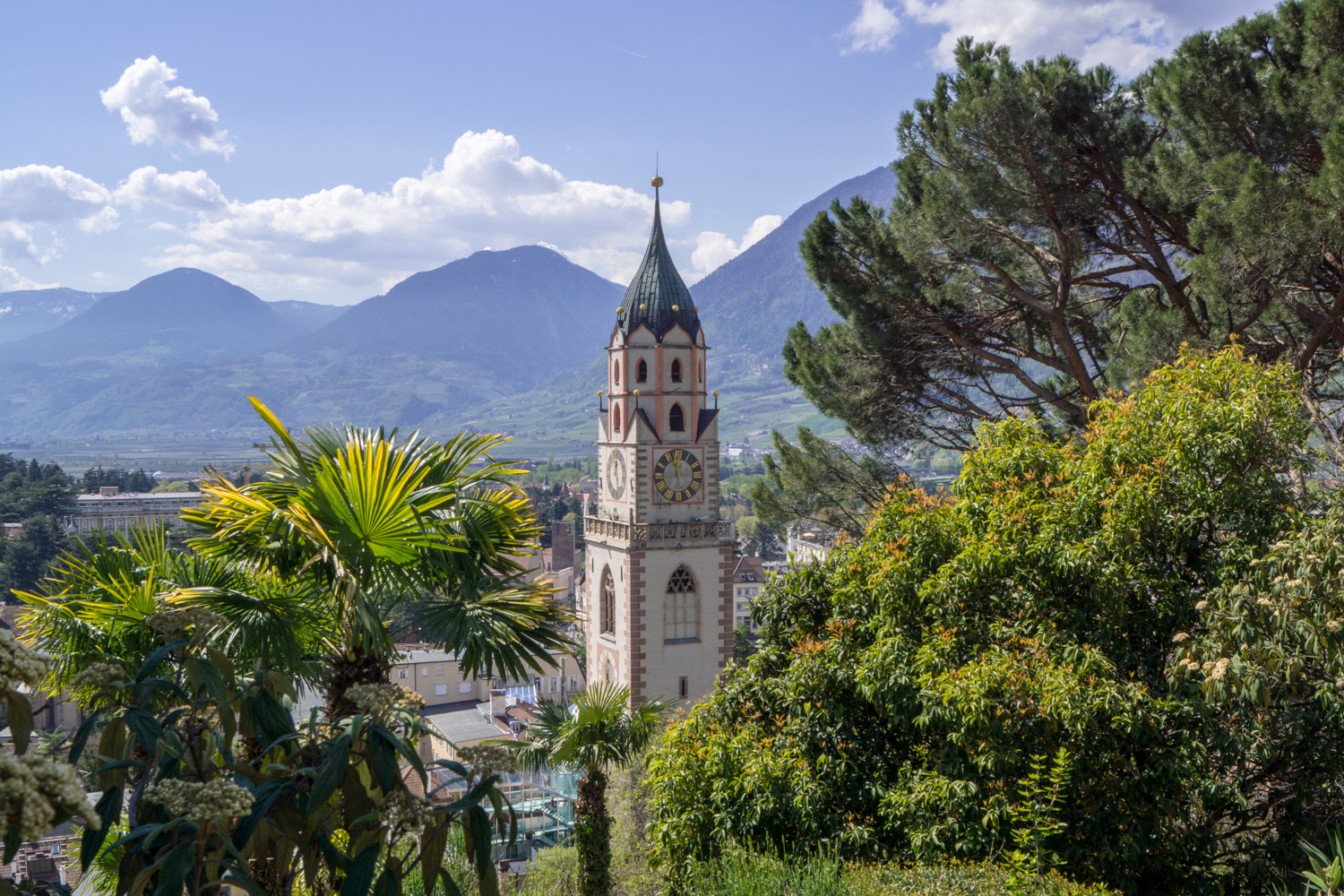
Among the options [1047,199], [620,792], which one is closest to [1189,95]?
[1047,199]

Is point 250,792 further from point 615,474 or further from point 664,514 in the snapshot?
point 615,474

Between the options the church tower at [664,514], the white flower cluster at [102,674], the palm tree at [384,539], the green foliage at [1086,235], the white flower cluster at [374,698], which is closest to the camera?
the white flower cluster at [102,674]

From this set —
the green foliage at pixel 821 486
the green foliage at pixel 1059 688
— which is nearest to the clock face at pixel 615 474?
the green foliage at pixel 821 486

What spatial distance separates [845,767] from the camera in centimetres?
937

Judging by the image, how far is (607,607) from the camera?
93.4 ft

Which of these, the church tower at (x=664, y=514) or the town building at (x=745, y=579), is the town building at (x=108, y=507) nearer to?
the church tower at (x=664, y=514)

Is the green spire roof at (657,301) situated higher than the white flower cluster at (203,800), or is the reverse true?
the green spire roof at (657,301)

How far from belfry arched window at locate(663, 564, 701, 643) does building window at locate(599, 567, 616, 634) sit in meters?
1.90

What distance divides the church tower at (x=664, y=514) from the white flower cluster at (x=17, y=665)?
75.5ft

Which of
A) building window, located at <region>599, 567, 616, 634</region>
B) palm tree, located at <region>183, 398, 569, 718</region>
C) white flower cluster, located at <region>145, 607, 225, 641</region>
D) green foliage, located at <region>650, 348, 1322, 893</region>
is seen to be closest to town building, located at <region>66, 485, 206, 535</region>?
building window, located at <region>599, 567, 616, 634</region>

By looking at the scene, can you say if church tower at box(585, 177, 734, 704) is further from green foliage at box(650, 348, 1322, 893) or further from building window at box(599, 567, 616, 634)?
green foliage at box(650, 348, 1322, 893)

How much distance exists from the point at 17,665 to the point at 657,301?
24.8 m

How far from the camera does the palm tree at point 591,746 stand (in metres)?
10.1

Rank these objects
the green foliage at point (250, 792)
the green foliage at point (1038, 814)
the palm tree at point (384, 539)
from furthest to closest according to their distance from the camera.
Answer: the green foliage at point (1038, 814) < the palm tree at point (384, 539) < the green foliage at point (250, 792)
